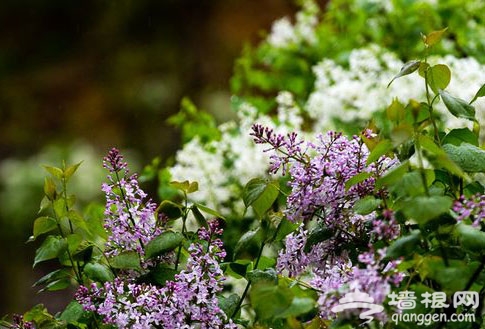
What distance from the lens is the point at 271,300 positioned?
0.70 metres

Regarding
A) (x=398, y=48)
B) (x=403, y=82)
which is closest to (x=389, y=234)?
(x=403, y=82)

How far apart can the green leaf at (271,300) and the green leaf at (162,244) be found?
16 cm

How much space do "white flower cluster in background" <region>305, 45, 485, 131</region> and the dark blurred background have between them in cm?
182

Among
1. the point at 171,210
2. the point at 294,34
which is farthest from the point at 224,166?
the point at 171,210

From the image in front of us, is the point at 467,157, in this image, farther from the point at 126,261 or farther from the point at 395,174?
the point at 126,261

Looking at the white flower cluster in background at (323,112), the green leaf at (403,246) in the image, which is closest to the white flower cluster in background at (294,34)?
the white flower cluster in background at (323,112)

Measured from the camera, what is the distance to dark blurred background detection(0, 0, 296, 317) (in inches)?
161

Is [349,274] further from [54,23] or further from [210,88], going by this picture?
[54,23]

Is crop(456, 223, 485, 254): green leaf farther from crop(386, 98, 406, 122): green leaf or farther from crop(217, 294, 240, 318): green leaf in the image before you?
crop(217, 294, 240, 318): green leaf

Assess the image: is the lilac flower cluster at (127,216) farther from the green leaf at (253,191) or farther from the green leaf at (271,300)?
the green leaf at (271,300)

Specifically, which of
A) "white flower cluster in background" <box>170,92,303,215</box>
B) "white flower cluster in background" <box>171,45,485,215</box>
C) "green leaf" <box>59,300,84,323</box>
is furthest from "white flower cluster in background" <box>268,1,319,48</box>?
"green leaf" <box>59,300,84,323</box>

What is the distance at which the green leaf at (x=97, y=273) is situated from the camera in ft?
2.88

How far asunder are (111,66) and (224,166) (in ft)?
8.55

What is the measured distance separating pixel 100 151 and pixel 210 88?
591mm
